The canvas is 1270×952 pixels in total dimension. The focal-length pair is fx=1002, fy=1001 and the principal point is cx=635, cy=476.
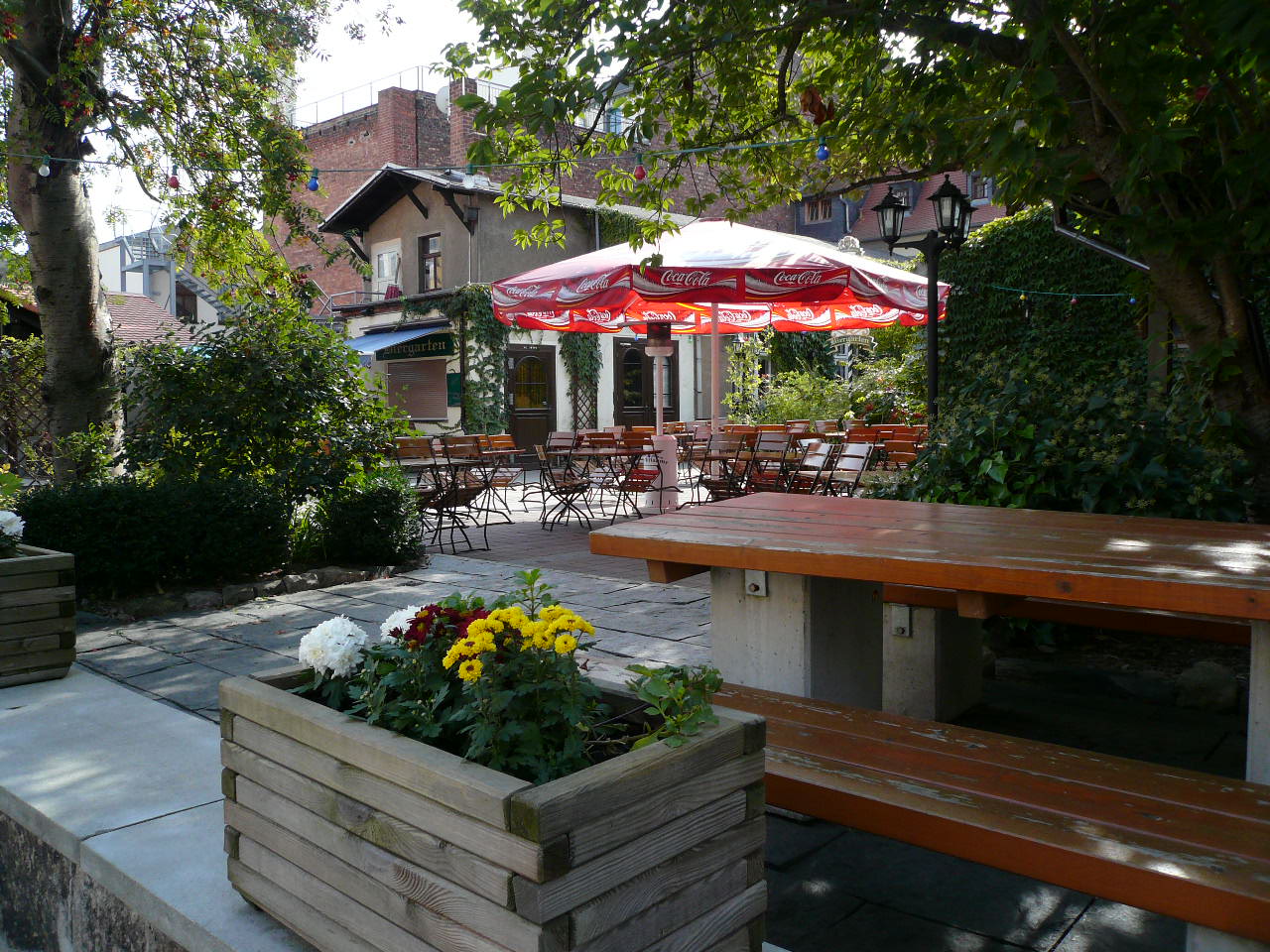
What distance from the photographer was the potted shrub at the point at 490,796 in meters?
1.59

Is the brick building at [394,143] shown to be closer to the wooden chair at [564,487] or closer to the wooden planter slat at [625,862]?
the wooden chair at [564,487]

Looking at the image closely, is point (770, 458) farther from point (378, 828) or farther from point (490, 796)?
point (490, 796)

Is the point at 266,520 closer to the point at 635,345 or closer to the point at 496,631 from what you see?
the point at 496,631

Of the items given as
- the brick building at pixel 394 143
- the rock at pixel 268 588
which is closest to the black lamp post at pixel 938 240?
the rock at pixel 268 588

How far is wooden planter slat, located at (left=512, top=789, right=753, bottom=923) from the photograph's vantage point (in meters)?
1.53

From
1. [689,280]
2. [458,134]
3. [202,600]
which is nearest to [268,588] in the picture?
[202,600]

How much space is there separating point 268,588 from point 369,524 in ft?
2.93

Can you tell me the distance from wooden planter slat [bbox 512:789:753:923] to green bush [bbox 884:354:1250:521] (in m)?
3.46

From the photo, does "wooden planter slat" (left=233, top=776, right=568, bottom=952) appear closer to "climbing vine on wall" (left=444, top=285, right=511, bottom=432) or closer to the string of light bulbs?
the string of light bulbs

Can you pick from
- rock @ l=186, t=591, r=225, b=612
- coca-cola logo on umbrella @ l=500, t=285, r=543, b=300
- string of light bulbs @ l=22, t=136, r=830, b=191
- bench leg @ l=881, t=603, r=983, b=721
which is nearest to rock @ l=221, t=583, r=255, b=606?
rock @ l=186, t=591, r=225, b=612

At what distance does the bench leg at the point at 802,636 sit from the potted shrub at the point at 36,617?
3.04 metres

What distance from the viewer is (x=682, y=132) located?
24.0ft

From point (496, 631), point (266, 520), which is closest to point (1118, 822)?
point (496, 631)

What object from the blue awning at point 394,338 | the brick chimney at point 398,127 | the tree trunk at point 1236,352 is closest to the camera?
the tree trunk at point 1236,352
